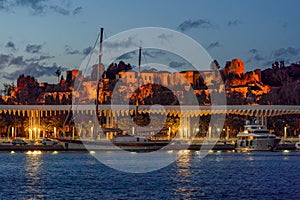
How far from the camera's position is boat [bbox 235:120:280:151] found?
13412 cm

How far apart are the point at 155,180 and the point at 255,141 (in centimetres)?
5842

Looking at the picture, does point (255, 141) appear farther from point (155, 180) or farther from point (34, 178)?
point (34, 178)

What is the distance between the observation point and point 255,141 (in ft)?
441

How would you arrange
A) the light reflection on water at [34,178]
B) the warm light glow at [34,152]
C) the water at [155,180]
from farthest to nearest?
the warm light glow at [34,152]
the light reflection on water at [34,178]
the water at [155,180]

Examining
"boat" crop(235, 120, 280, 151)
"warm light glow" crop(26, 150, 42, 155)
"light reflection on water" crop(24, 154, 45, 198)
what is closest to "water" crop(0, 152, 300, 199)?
"light reflection on water" crop(24, 154, 45, 198)

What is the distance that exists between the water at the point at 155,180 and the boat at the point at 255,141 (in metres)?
23.2

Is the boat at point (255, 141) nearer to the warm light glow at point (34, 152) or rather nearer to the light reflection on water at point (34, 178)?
the warm light glow at point (34, 152)

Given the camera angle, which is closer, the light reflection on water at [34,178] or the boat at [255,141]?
the light reflection on water at [34,178]

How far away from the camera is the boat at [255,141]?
440 ft

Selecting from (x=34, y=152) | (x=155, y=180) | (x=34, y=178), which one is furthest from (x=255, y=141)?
(x=34, y=178)

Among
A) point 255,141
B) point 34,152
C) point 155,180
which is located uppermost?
point 255,141

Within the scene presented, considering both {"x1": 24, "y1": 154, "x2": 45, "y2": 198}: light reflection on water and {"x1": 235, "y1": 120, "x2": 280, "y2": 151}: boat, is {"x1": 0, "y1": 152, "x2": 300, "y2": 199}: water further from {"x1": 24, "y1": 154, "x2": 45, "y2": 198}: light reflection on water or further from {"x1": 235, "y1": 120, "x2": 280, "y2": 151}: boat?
{"x1": 235, "y1": 120, "x2": 280, "y2": 151}: boat

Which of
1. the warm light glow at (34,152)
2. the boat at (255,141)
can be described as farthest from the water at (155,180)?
the boat at (255,141)

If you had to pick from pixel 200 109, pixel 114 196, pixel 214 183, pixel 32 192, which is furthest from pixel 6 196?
pixel 200 109
